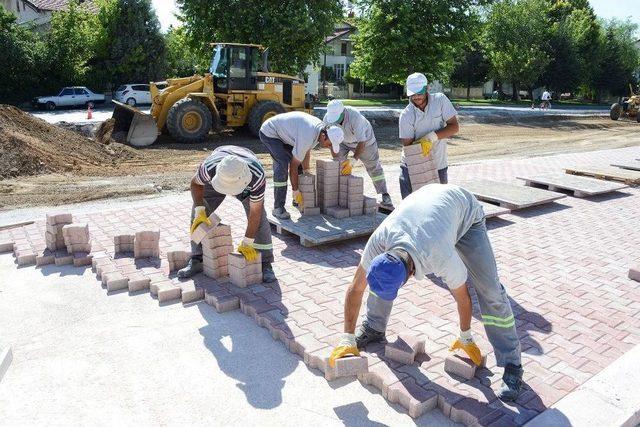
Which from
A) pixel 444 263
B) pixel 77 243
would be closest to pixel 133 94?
pixel 77 243

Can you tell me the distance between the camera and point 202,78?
13594 mm

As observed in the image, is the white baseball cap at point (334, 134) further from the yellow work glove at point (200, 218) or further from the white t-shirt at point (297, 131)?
the yellow work glove at point (200, 218)

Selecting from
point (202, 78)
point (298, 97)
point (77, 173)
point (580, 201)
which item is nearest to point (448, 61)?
point (298, 97)

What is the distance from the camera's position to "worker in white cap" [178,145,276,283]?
14.0 feet

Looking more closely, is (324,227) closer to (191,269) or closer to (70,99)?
(191,269)

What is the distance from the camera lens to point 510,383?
3.25 metres

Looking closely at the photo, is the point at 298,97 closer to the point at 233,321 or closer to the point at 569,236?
the point at 569,236

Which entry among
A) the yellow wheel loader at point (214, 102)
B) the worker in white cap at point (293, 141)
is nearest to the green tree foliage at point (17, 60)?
the yellow wheel loader at point (214, 102)

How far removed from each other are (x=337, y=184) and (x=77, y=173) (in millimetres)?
5814

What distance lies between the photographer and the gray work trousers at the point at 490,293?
10.9 ft

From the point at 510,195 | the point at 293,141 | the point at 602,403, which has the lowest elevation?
the point at 602,403

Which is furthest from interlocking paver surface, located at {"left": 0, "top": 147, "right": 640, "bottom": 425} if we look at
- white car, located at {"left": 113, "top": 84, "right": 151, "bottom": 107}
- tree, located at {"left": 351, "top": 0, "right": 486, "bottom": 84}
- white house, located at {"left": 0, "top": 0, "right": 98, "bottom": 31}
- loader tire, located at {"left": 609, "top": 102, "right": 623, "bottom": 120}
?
white house, located at {"left": 0, "top": 0, "right": 98, "bottom": 31}

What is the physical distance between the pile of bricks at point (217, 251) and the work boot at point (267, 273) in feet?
1.17

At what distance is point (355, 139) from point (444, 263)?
169 inches
